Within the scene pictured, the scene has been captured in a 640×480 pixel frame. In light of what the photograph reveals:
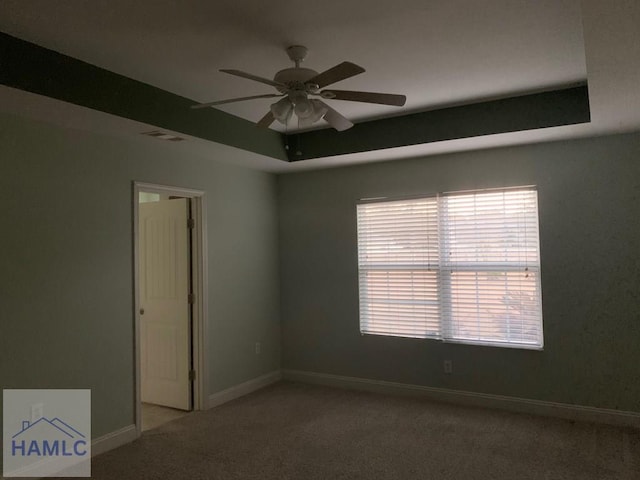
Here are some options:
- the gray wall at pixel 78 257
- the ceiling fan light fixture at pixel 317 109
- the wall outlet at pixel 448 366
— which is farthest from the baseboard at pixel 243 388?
the ceiling fan light fixture at pixel 317 109

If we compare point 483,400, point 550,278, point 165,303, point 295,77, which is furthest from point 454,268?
point 165,303

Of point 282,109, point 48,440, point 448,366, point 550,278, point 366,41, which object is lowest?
point 48,440

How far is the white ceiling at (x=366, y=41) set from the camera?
7.36ft

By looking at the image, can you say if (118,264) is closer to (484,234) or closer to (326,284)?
(326,284)

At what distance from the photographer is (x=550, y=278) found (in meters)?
4.03

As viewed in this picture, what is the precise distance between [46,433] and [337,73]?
2.96 metres

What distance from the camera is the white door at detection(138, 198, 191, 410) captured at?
4.45m

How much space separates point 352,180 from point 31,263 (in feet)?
9.91

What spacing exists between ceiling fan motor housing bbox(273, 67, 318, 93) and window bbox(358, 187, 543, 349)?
2387mm

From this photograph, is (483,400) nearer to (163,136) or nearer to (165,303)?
(165,303)

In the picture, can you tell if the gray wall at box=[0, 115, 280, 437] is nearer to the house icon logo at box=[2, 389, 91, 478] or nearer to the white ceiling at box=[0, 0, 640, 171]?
the house icon logo at box=[2, 389, 91, 478]

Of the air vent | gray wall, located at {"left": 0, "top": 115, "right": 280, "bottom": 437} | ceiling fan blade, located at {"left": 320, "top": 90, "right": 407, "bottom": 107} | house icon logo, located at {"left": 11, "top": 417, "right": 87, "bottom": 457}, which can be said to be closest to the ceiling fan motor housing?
ceiling fan blade, located at {"left": 320, "top": 90, "right": 407, "bottom": 107}

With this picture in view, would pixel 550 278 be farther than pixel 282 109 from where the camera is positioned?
Yes

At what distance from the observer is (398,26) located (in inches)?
97.7
